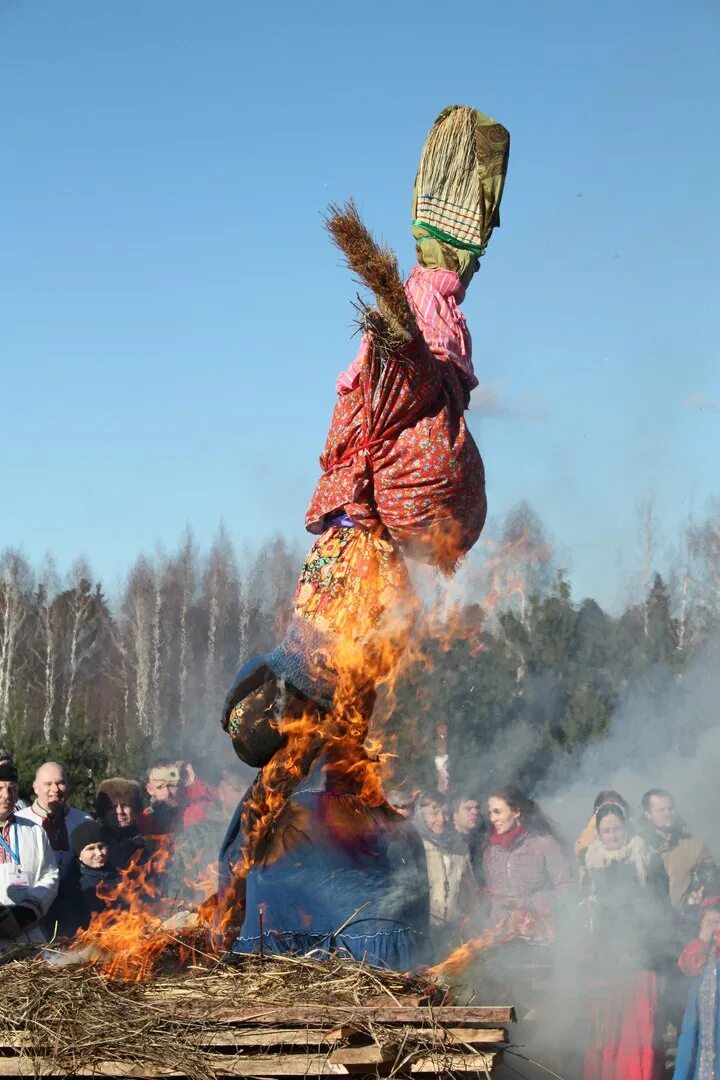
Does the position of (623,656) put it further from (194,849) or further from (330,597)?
(330,597)

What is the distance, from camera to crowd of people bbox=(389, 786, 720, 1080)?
6.41 m

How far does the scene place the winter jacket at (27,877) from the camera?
6.41 metres

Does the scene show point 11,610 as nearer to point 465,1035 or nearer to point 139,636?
point 139,636

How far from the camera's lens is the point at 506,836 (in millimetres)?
7457

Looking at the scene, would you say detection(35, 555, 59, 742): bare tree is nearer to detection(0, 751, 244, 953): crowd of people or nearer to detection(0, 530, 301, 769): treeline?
detection(0, 530, 301, 769): treeline

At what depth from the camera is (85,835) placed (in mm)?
7793

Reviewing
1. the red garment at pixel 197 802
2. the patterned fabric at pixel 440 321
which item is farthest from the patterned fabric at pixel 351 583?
the red garment at pixel 197 802

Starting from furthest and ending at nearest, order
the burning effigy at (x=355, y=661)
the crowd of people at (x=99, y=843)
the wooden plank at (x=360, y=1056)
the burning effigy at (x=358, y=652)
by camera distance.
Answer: the crowd of people at (x=99, y=843) → the burning effigy at (x=355, y=661) → the burning effigy at (x=358, y=652) → the wooden plank at (x=360, y=1056)

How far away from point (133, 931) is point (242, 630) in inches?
1128

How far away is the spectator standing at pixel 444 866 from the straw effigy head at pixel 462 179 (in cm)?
334

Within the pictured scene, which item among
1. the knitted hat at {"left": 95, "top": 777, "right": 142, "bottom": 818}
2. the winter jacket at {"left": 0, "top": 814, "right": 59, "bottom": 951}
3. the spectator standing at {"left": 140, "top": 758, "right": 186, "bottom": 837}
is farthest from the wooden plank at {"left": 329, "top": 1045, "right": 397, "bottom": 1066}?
the knitted hat at {"left": 95, "top": 777, "right": 142, "bottom": 818}

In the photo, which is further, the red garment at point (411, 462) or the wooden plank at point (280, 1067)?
the red garment at point (411, 462)

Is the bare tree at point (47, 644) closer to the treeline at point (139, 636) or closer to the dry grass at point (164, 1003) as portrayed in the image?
the treeline at point (139, 636)

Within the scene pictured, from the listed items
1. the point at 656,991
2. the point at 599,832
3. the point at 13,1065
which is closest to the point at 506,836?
the point at 599,832
